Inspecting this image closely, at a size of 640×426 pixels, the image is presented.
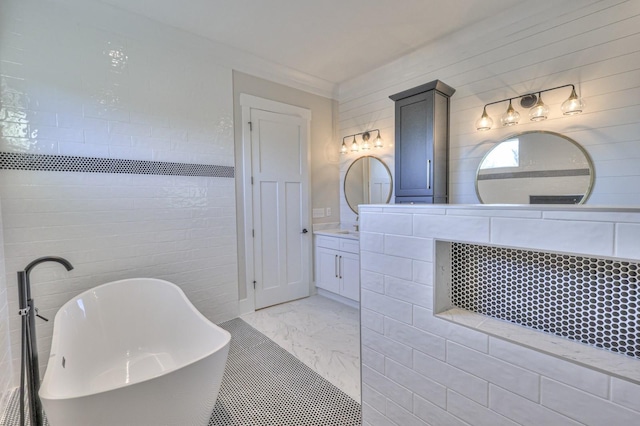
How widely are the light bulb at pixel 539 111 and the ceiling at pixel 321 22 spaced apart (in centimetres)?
86

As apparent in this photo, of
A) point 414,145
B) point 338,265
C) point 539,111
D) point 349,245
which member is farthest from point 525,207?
point 338,265

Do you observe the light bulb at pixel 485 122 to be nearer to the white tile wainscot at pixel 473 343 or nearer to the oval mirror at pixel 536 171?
the oval mirror at pixel 536 171

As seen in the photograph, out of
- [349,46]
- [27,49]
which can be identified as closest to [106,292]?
[27,49]

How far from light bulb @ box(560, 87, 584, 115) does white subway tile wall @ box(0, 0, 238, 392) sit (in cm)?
299

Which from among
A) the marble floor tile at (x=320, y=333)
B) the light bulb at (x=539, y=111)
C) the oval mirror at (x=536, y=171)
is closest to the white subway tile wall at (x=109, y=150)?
the marble floor tile at (x=320, y=333)

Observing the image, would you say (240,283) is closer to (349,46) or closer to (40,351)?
(40,351)

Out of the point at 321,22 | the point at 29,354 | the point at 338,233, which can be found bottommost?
the point at 29,354

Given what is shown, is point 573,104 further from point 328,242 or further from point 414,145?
point 328,242

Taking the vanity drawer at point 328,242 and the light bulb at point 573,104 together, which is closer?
the light bulb at point 573,104

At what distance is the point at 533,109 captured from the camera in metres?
2.23

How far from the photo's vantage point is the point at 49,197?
216 centimetres

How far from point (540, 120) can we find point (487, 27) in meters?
0.98

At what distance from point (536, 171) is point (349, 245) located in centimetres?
190

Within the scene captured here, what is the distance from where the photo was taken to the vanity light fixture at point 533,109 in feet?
6.80
